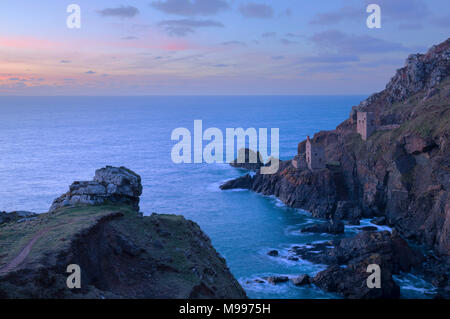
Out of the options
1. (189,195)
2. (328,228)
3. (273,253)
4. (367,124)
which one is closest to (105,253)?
(273,253)

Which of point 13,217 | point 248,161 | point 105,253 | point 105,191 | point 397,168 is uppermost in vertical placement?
point 105,191

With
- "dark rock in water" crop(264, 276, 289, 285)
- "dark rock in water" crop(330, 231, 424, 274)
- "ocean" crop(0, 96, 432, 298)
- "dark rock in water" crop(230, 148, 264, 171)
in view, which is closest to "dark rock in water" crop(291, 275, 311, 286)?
"ocean" crop(0, 96, 432, 298)

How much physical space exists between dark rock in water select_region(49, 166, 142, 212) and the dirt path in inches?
245

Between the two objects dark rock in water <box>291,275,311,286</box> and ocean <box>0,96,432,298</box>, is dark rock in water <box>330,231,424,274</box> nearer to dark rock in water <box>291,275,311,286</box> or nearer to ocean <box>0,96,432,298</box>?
ocean <box>0,96,432,298</box>

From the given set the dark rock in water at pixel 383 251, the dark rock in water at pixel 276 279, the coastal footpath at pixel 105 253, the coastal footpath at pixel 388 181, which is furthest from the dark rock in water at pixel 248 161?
the coastal footpath at pixel 105 253

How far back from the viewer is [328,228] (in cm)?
6209

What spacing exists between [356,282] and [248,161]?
7301cm

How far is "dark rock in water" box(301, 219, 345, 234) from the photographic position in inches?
2422

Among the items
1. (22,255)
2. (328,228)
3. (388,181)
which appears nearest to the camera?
(22,255)

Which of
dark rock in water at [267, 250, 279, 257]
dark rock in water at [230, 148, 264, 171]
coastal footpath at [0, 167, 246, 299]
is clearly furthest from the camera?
dark rock in water at [230, 148, 264, 171]

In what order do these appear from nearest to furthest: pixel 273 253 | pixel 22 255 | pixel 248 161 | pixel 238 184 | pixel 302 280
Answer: pixel 22 255
pixel 302 280
pixel 273 253
pixel 238 184
pixel 248 161

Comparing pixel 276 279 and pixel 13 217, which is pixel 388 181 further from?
pixel 13 217
